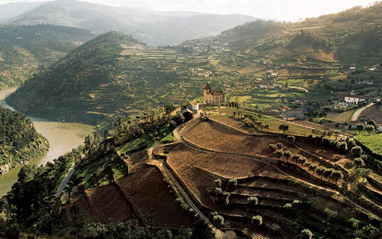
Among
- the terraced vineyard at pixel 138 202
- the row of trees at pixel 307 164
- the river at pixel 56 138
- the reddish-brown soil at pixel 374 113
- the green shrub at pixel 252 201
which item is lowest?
the river at pixel 56 138

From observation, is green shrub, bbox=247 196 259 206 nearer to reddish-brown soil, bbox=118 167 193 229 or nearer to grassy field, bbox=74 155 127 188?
reddish-brown soil, bbox=118 167 193 229

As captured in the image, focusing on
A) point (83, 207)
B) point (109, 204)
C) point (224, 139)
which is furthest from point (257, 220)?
point (83, 207)

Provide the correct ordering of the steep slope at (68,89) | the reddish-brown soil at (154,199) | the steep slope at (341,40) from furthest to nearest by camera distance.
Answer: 1. the steep slope at (341,40)
2. the steep slope at (68,89)
3. the reddish-brown soil at (154,199)

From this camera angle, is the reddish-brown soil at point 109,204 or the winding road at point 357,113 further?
the winding road at point 357,113

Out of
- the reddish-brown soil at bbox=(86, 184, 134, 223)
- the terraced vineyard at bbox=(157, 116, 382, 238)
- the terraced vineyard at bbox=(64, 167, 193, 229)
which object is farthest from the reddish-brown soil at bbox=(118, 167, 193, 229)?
the terraced vineyard at bbox=(157, 116, 382, 238)

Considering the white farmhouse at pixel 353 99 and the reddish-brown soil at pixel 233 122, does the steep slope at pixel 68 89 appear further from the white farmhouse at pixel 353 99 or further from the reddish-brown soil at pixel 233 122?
the white farmhouse at pixel 353 99

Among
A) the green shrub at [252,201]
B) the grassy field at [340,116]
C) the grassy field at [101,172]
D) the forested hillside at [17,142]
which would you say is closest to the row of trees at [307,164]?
the green shrub at [252,201]

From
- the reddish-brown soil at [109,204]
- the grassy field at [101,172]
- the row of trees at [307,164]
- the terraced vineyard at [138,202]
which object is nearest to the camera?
the row of trees at [307,164]
